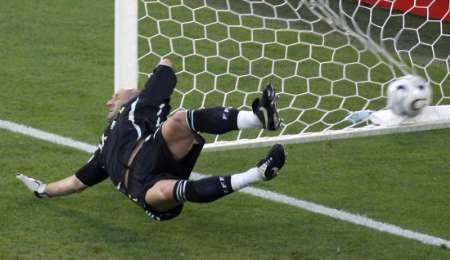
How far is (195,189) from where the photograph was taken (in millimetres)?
5738

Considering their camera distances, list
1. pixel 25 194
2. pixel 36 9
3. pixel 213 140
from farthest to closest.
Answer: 1. pixel 36 9
2. pixel 213 140
3. pixel 25 194

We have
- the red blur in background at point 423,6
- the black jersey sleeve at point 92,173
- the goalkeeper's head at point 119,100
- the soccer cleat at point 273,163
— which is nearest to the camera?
the soccer cleat at point 273,163

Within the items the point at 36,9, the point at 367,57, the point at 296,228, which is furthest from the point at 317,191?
the point at 36,9

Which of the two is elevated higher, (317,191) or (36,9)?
(36,9)

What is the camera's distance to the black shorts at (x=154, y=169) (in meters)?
6.07

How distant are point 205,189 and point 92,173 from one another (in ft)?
3.37

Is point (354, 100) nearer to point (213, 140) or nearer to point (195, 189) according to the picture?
point (213, 140)

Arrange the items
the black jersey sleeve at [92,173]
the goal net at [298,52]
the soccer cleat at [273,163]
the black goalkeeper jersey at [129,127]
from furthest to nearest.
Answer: the goal net at [298,52] → the black jersey sleeve at [92,173] → the black goalkeeper jersey at [129,127] → the soccer cleat at [273,163]

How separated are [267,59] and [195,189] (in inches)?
137

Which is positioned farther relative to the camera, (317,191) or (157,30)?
(157,30)

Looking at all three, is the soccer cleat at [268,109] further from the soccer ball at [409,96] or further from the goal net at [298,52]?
the goal net at [298,52]

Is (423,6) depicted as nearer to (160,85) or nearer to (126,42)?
(126,42)

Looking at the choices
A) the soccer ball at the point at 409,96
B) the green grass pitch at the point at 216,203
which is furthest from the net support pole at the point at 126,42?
the soccer ball at the point at 409,96

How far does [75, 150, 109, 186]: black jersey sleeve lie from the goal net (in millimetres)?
1670
